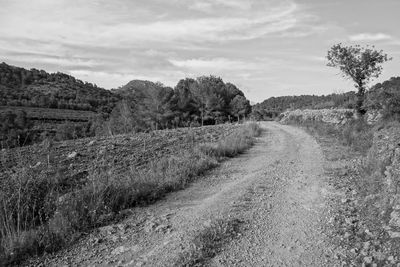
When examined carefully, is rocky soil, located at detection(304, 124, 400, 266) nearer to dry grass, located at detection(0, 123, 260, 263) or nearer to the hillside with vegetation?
dry grass, located at detection(0, 123, 260, 263)

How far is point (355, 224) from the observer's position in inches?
193

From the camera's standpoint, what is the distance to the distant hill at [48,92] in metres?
64.8

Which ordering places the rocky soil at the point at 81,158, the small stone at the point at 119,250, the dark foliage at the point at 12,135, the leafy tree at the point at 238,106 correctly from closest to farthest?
1. the small stone at the point at 119,250
2. the rocky soil at the point at 81,158
3. the dark foliage at the point at 12,135
4. the leafy tree at the point at 238,106

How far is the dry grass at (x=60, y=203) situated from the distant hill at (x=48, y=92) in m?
58.1

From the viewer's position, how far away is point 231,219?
519 cm

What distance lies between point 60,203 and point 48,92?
79.2m

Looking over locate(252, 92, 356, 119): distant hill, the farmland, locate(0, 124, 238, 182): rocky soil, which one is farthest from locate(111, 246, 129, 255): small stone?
the farmland

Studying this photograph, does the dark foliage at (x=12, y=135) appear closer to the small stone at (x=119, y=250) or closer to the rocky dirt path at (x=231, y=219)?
the rocky dirt path at (x=231, y=219)

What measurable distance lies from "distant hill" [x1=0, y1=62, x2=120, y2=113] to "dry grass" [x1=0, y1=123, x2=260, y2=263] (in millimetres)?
58124

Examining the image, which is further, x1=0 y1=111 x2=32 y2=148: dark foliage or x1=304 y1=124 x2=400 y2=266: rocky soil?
x1=0 y1=111 x2=32 y2=148: dark foliage

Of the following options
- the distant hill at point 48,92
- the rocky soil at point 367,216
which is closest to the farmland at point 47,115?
the distant hill at point 48,92

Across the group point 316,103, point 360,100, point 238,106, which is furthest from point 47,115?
point 360,100

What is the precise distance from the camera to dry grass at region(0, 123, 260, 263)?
4.37m

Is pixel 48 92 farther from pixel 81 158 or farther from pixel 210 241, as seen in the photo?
pixel 210 241
